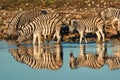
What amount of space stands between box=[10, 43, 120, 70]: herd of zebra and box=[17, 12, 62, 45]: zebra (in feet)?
4.61

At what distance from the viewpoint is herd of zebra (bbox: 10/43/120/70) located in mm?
19000

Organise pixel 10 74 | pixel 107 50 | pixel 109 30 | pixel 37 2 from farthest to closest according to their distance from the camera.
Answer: pixel 37 2, pixel 109 30, pixel 107 50, pixel 10 74

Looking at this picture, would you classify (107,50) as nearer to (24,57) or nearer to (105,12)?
(24,57)

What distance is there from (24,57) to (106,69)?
3.63 meters

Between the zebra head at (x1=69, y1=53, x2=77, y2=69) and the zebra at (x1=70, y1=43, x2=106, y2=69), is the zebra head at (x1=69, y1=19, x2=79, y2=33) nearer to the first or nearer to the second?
the zebra at (x1=70, y1=43, x2=106, y2=69)

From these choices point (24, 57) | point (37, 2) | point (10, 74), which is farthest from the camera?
point (37, 2)

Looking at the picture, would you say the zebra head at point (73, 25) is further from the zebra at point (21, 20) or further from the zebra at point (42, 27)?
the zebra at point (21, 20)

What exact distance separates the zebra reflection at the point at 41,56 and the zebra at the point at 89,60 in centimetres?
44

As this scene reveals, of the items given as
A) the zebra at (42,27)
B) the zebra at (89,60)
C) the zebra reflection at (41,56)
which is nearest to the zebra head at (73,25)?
the zebra at (42,27)

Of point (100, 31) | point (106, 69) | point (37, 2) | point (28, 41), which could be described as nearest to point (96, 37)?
point (100, 31)

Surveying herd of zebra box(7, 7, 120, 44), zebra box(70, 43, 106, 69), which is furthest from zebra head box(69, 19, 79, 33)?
zebra box(70, 43, 106, 69)

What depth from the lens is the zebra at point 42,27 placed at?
2489cm

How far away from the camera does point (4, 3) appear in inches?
1549

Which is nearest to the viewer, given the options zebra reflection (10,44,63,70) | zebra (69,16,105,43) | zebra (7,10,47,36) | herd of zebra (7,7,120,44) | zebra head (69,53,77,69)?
zebra head (69,53,77,69)
